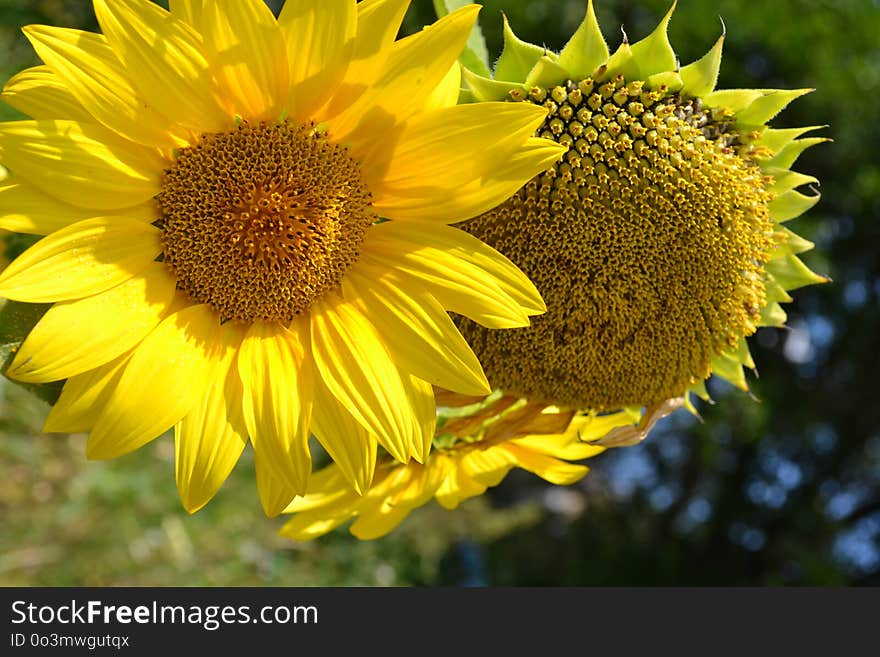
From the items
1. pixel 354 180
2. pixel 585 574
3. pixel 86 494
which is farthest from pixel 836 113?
pixel 354 180

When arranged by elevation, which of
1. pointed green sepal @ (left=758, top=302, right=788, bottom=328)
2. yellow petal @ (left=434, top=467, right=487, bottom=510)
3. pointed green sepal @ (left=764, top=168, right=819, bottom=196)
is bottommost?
yellow petal @ (left=434, top=467, right=487, bottom=510)

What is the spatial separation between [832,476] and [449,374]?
4.56m

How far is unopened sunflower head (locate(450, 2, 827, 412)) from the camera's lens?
1032mm

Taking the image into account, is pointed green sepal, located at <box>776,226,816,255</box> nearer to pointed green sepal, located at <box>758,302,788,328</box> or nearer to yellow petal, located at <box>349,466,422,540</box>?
pointed green sepal, located at <box>758,302,788,328</box>

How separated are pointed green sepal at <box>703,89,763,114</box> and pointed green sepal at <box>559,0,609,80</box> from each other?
0.45 feet

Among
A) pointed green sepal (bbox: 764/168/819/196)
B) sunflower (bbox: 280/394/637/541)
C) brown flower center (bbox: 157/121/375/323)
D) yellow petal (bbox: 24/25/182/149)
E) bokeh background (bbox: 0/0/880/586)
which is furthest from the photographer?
bokeh background (bbox: 0/0/880/586)

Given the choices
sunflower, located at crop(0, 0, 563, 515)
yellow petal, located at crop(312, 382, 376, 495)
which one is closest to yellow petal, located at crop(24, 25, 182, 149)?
sunflower, located at crop(0, 0, 563, 515)

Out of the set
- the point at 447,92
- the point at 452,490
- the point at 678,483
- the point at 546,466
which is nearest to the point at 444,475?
the point at 452,490

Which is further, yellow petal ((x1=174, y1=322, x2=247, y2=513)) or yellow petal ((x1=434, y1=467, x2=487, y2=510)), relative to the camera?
yellow petal ((x1=434, y1=467, x2=487, y2=510))

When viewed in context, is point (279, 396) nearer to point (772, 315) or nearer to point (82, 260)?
point (82, 260)

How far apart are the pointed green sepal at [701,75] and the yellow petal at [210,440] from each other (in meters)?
0.61

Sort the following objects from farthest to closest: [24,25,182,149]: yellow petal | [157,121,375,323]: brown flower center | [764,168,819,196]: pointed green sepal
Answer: [764,168,819,196]: pointed green sepal
[157,121,375,323]: brown flower center
[24,25,182,149]: yellow petal

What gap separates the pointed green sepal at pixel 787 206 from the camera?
3.74ft

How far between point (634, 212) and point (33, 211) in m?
0.65
